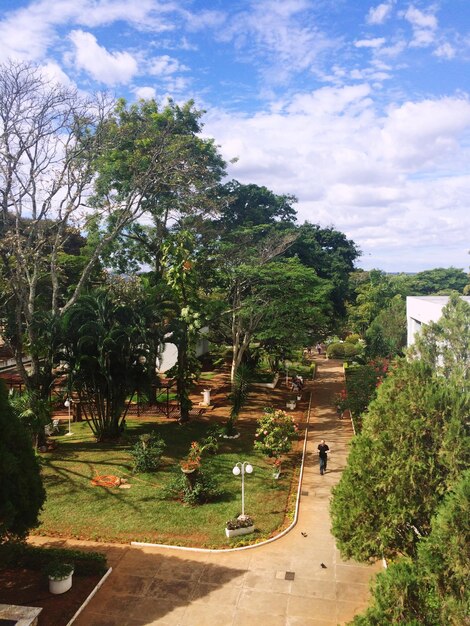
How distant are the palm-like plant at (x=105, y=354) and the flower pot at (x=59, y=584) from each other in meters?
9.02

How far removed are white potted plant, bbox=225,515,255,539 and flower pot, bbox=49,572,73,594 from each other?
4093mm

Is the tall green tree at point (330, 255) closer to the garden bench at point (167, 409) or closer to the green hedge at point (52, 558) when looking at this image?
the garden bench at point (167, 409)

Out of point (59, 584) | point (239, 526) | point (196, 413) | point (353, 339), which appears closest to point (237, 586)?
point (239, 526)

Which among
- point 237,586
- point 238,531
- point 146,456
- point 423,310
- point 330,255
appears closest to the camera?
point 237,586

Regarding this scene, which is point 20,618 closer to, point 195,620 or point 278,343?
point 195,620

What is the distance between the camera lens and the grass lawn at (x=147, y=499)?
1277 centimetres

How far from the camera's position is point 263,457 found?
18812mm

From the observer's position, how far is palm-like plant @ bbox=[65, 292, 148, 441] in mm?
18484

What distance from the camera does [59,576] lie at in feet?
32.3

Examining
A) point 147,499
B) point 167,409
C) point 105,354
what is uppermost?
point 105,354

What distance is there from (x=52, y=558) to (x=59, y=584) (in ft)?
3.26

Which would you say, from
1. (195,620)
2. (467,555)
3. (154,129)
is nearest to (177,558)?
(195,620)

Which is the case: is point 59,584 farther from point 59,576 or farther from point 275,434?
point 275,434

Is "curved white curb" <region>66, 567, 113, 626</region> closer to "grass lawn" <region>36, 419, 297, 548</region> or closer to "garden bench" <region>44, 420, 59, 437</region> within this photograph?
"grass lawn" <region>36, 419, 297, 548</region>
